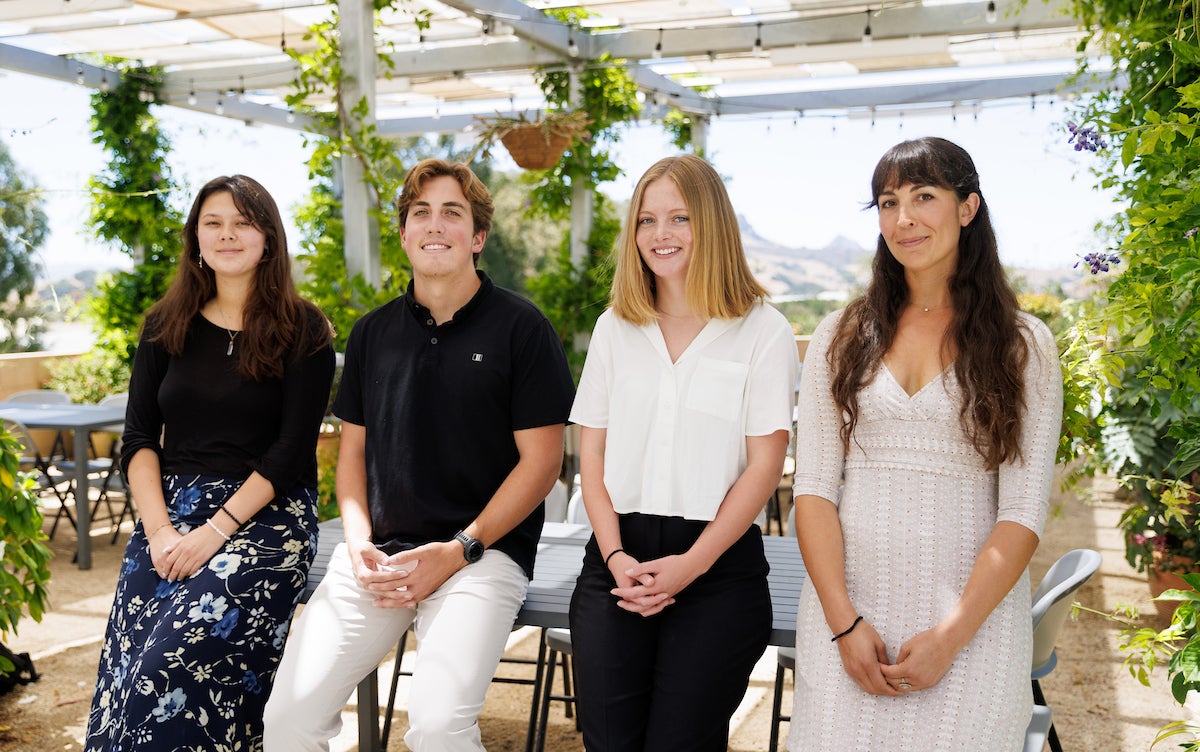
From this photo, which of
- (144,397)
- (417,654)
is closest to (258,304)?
(144,397)

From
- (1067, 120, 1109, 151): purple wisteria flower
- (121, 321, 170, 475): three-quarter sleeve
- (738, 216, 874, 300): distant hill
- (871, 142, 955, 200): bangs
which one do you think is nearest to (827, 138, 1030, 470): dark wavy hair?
(871, 142, 955, 200): bangs

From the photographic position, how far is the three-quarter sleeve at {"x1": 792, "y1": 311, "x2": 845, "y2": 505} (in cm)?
212

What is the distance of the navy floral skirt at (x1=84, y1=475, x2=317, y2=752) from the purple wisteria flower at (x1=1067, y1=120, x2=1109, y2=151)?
242 cm

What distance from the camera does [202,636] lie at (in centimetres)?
238

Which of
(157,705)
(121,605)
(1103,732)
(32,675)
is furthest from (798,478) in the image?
(32,675)

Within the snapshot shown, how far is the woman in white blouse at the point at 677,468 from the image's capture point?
2.10m

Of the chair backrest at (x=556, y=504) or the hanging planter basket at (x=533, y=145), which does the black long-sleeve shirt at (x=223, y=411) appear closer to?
the chair backrest at (x=556, y=504)

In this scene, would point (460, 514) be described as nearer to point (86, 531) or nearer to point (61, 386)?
point (86, 531)

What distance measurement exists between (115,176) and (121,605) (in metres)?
7.95

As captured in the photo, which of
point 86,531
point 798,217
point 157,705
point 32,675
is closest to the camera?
point 157,705

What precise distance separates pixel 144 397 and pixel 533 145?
3.60m

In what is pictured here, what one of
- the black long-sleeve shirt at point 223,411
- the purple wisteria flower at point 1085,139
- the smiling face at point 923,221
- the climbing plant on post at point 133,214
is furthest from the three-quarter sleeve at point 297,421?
the climbing plant on post at point 133,214

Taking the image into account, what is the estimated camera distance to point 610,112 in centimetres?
823

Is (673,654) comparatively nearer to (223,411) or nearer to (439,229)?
(439,229)
